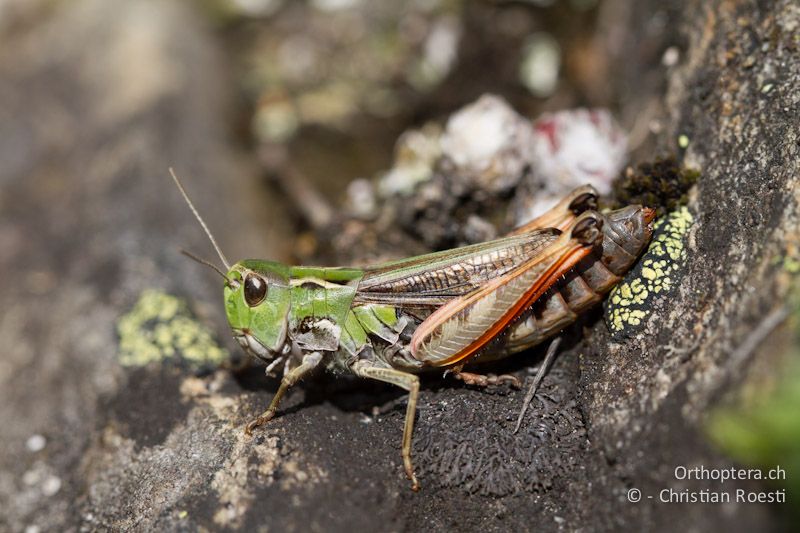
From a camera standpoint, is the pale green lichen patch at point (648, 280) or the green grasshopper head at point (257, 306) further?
the green grasshopper head at point (257, 306)

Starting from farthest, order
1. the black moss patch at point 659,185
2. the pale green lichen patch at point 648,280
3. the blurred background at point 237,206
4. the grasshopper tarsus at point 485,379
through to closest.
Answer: the black moss patch at point 659,185 < the grasshopper tarsus at point 485,379 < the pale green lichen patch at point 648,280 < the blurred background at point 237,206

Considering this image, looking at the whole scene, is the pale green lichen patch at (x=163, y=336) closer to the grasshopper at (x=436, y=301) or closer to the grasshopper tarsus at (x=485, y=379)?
the grasshopper at (x=436, y=301)

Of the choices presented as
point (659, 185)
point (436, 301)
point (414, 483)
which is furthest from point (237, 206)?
point (659, 185)

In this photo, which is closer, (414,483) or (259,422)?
(414,483)

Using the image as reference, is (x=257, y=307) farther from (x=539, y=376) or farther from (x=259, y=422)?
(x=539, y=376)

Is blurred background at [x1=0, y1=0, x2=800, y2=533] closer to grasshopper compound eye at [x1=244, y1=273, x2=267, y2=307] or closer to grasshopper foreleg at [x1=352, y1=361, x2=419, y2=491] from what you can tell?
grasshopper foreleg at [x1=352, y1=361, x2=419, y2=491]

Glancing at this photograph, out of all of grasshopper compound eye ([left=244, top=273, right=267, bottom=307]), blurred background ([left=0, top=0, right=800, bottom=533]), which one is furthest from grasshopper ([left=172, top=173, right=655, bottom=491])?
blurred background ([left=0, top=0, right=800, bottom=533])

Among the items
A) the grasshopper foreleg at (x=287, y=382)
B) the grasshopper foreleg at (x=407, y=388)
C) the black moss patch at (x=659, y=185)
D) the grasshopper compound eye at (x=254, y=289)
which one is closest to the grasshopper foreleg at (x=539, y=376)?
the grasshopper foreleg at (x=407, y=388)
